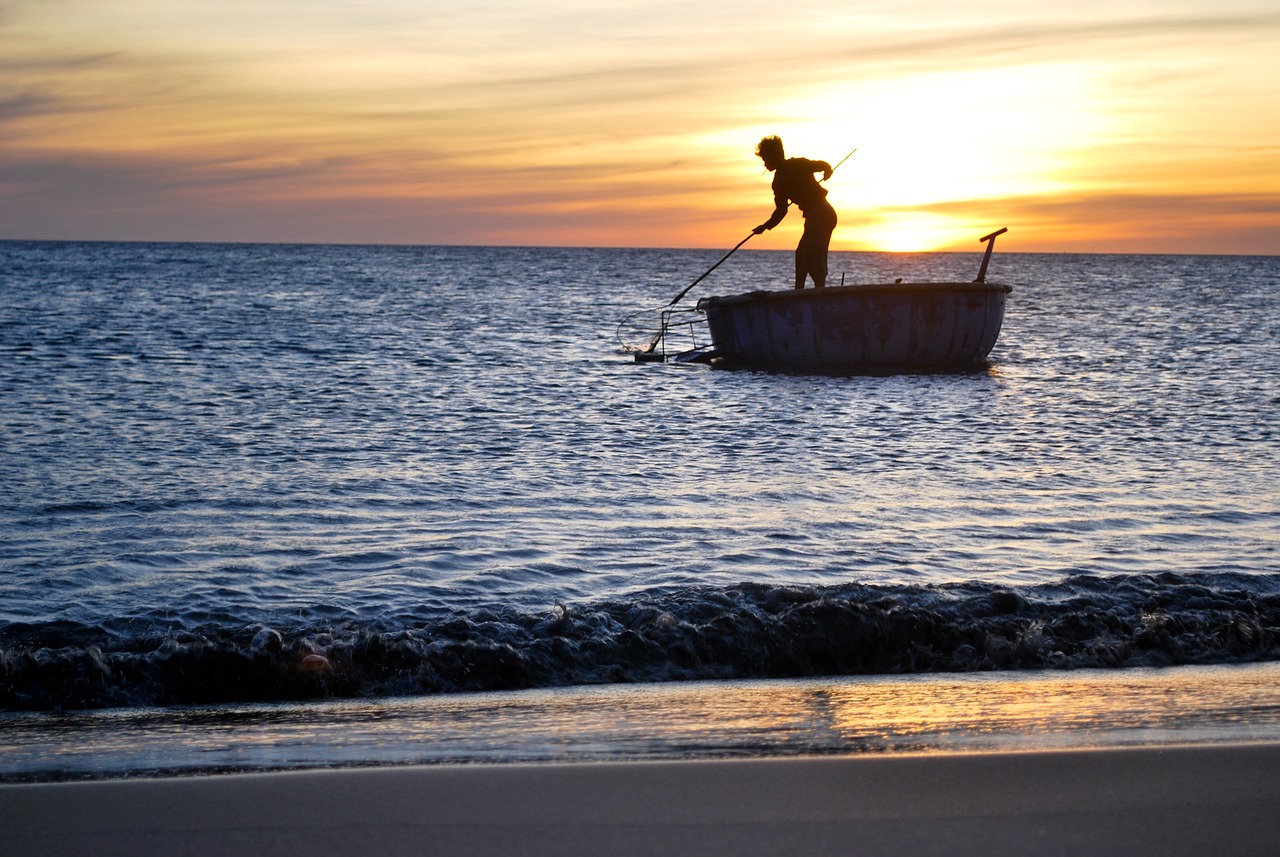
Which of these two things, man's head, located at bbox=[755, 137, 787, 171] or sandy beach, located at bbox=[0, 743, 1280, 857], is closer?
sandy beach, located at bbox=[0, 743, 1280, 857]

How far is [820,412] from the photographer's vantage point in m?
12.6

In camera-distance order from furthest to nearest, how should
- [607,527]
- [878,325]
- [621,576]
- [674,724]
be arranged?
[878,325], [607,527], [621,576], [674,724]

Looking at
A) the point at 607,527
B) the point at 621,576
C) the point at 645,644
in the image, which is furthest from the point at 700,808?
the point at 607,527

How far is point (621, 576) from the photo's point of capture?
18.4 ft

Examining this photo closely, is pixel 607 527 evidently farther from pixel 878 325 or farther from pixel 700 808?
pixel 878 325

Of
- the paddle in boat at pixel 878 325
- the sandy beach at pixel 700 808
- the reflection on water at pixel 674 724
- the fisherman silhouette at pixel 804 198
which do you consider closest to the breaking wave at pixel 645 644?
the reflection on water at pixel 674 724

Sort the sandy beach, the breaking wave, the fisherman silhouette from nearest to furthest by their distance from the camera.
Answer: the sandy beach, the breaking wave, the fisherman silhouette

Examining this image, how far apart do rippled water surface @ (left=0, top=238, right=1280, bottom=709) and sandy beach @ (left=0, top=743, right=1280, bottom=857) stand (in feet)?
4.31

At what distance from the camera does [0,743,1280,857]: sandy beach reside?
2557 mm

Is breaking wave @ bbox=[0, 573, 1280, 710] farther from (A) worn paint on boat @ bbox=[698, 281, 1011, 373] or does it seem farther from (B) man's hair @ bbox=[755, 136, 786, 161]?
(B) man's hair @ bbox=[755, 136, 786, 161]

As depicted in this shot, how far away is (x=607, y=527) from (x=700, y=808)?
4.12 metres

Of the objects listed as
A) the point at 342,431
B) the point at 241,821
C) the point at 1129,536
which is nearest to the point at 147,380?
the point at 342,431

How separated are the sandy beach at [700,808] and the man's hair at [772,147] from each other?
14384mm

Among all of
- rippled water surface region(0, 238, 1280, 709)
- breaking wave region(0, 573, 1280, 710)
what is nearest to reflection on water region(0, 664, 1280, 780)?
breaking wave region(0, 573, 1280, 710)
